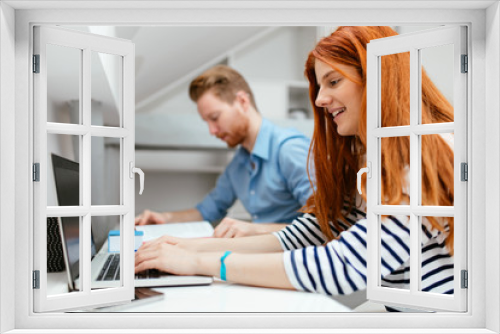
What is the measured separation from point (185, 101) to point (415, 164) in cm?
302

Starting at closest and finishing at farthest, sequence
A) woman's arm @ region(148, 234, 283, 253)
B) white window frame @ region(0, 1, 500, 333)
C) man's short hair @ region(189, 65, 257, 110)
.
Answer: white window frame @ region(0, 1, 500, 333), woman's arm @ region(148, 234, 283, 253), man's short hair @ region(189, 65, 257, 110)

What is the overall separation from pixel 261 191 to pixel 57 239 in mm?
1366

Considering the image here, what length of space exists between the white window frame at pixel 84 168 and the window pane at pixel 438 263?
28.5 inches

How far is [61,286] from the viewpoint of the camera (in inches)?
46.1

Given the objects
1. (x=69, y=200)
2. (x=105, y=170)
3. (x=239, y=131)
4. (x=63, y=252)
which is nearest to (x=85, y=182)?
(x=63, y=252)

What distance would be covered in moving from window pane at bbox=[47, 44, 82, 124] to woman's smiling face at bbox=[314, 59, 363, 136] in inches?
28.7

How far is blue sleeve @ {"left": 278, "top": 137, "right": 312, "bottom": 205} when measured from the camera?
2.23 m

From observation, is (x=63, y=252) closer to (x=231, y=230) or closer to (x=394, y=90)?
(x=231, y=230)

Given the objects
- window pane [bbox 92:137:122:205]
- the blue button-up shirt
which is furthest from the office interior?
the blue button-up shirt

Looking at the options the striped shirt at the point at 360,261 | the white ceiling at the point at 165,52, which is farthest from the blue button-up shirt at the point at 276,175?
the striped shirt at the point at 360,261

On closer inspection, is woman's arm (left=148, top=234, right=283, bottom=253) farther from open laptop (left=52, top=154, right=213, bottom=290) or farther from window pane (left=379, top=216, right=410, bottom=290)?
window pane (left=379, top=216, right=410, bottom=290)

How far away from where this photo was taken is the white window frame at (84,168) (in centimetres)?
102

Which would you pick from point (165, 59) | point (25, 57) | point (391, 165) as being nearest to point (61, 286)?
point (25, 57)

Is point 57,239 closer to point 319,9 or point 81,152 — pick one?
point 81,152
